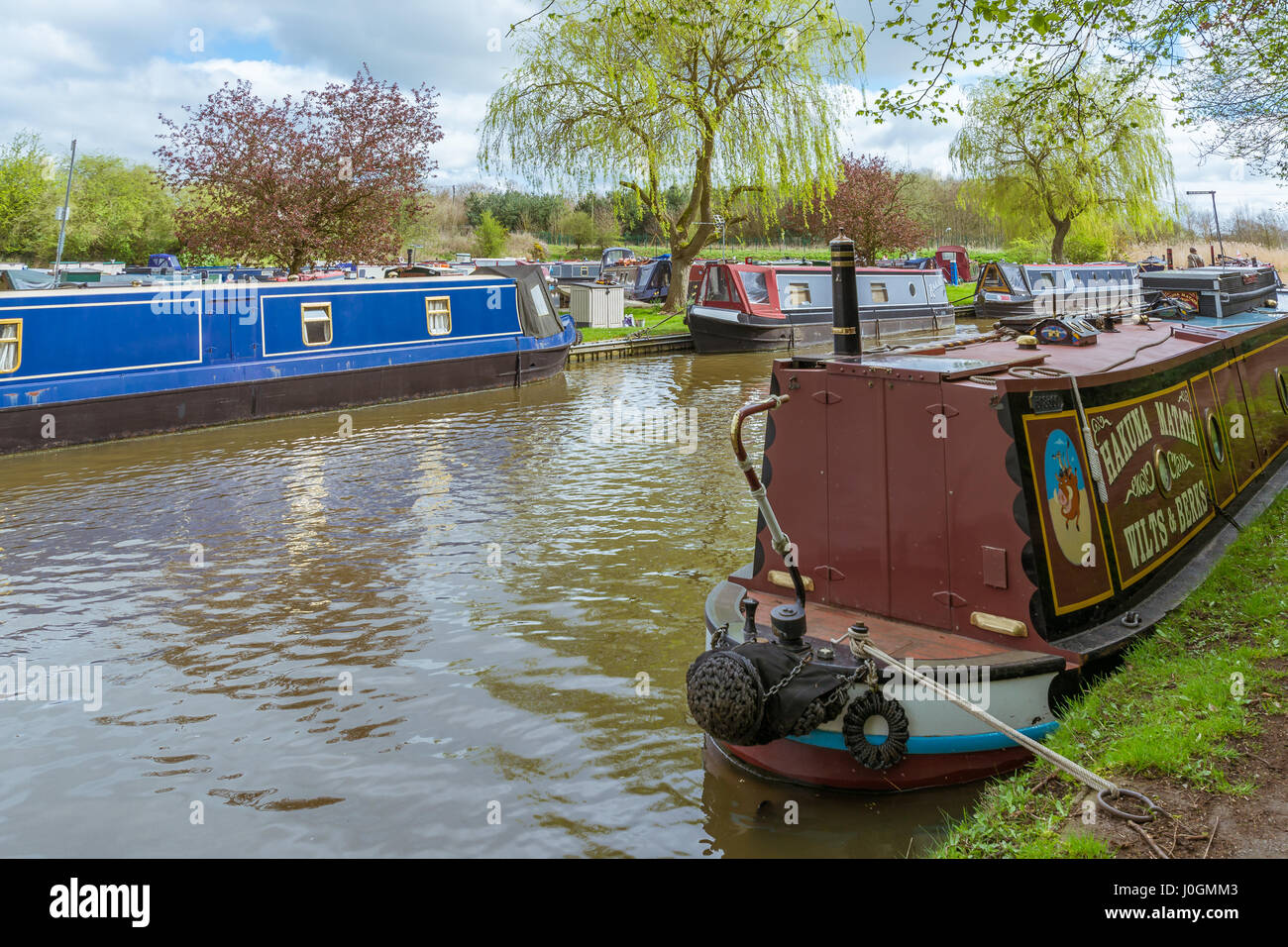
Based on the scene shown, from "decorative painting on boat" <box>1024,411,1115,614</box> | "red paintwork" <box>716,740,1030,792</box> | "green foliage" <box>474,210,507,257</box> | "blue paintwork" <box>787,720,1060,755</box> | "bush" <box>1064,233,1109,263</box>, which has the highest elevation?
"green foliage" <box>474,210,507,257</box>

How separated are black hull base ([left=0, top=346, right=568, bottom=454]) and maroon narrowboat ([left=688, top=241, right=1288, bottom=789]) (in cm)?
1064

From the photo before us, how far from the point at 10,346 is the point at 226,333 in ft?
9.30

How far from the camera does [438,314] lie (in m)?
17.3

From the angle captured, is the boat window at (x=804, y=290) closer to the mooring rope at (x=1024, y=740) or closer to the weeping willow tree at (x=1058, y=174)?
the weeping willow tree at (x=1058, y=174)

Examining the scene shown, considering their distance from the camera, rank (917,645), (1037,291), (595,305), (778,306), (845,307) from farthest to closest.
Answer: (1037,291), (595,305), (778,306), (845,307), (917,645)

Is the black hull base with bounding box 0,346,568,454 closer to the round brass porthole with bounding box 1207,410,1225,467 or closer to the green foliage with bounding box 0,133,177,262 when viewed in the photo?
the round brass porthole with bounding box 1207,410,1225,467

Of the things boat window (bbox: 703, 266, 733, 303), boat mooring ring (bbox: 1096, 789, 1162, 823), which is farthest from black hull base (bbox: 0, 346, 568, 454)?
boat mooring ring (bbox: 1096, 789, 1162, 823)

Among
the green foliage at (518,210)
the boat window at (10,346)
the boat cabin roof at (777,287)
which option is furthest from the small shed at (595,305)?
the green foliage at (518,210)

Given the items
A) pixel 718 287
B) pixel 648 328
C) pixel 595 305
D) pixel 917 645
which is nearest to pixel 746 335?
pixel 718 287

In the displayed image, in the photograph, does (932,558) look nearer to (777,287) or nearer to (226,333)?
(226,333)

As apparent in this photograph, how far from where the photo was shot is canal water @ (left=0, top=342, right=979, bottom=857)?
429 cm

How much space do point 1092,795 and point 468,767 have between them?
110 inches
